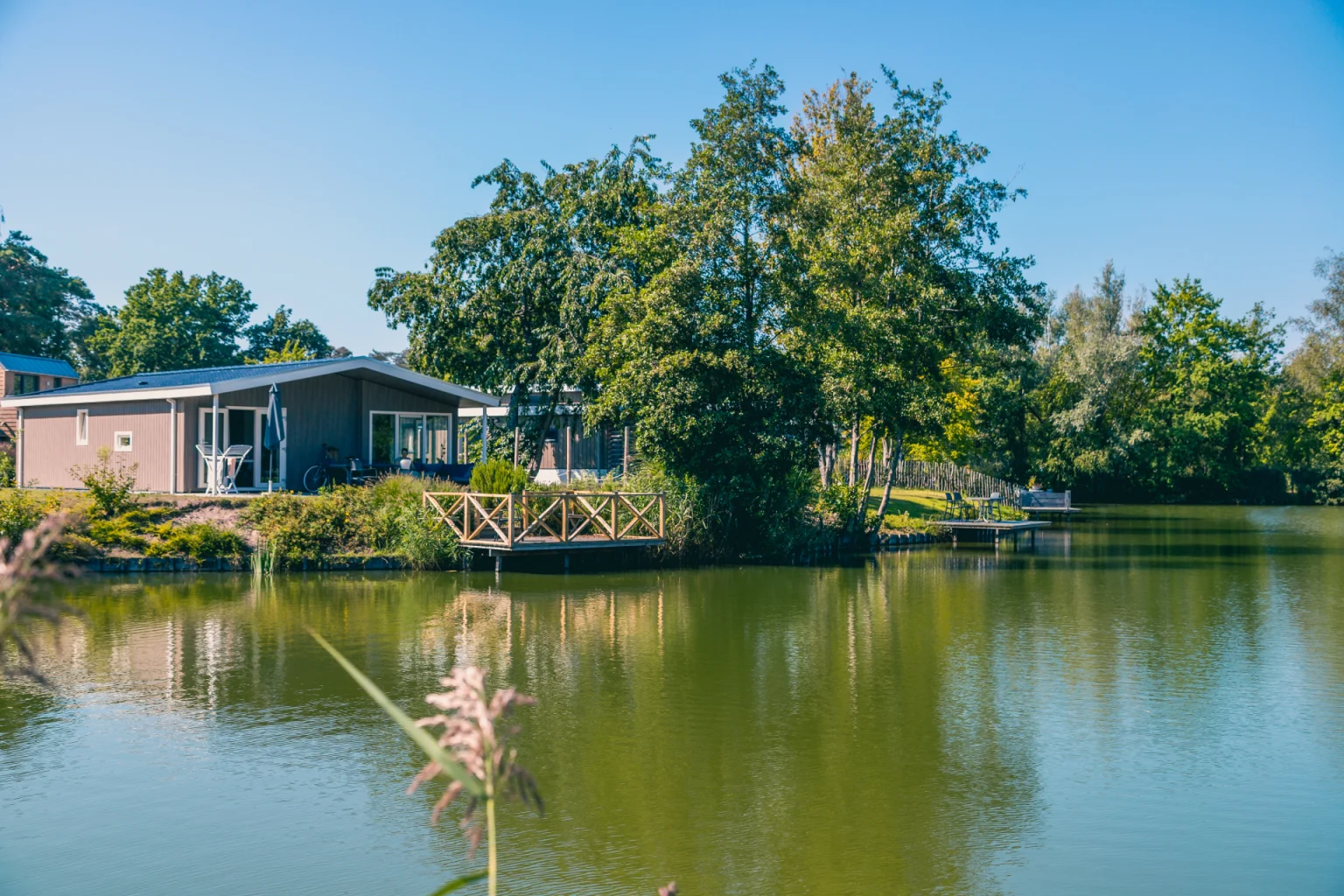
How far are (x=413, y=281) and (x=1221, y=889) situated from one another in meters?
26.0

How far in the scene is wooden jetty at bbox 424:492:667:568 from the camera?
63.1 ft

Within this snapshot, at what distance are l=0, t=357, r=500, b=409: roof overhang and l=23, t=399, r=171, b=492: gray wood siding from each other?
11.0 inches

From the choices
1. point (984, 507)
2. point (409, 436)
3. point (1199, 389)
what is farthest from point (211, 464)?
point (1199, 389)

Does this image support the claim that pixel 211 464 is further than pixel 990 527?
No

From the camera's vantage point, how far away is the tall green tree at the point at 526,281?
27406 mm

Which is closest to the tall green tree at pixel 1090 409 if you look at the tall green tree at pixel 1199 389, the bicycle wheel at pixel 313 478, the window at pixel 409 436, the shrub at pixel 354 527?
the tall green tree at pixel 1199 389

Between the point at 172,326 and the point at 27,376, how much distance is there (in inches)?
416

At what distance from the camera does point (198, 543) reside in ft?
62.8

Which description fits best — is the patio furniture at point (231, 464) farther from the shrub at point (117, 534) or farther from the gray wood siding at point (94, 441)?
the shrub at point (117, 534)

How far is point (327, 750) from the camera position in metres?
8.34

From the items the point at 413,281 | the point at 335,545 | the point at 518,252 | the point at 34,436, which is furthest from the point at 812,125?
the point at 34,436

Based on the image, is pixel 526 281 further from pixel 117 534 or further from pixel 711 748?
pixel 711 748

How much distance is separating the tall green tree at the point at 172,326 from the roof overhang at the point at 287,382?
73.4ft

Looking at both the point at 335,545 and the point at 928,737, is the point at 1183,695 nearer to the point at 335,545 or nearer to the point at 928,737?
the point at 928,737
